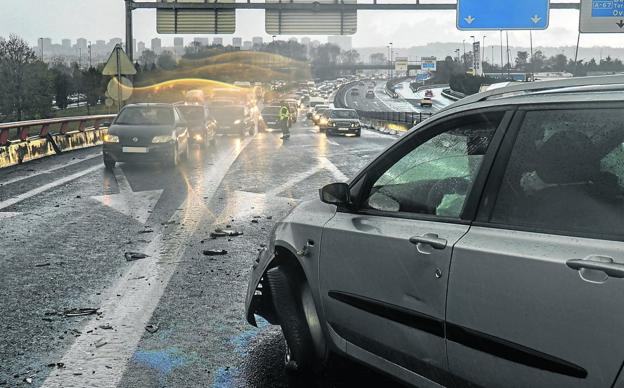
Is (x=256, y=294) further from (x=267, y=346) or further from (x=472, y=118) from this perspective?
(x=472, y=118)

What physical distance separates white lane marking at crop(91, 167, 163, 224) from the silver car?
679 cm

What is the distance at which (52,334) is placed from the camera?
510 cm

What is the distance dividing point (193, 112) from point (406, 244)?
22783 mm

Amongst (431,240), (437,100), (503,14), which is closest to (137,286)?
(431,240)

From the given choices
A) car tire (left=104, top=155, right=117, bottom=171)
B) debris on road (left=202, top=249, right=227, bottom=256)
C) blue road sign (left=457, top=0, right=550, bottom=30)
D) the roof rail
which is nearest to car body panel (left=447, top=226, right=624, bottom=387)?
the roof rail

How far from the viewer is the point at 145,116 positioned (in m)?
19.1

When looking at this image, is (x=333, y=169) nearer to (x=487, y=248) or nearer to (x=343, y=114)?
(x=487, y=248)

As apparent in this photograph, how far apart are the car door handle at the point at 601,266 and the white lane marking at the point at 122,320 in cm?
276

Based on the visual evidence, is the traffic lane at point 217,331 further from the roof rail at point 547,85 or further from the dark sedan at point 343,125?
the dark sedan at point 343,125

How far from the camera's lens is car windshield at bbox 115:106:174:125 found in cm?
1883

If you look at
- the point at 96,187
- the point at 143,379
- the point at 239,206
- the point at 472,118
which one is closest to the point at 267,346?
the point at 143,379

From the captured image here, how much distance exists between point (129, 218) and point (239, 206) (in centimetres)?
184

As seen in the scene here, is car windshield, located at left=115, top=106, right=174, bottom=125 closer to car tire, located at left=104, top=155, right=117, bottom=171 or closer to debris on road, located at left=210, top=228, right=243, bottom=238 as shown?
car tire, located at left=104, top=155, right=117, bottom=171

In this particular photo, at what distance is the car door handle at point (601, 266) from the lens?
2316 millimetres
